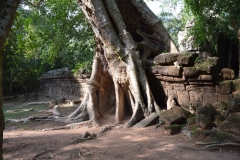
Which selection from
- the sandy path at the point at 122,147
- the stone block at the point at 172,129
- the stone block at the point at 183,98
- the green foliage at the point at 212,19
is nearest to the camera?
the sandy path at the point at 122,147

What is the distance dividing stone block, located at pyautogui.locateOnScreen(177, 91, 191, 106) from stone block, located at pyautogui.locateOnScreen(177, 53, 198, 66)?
685 millimetres

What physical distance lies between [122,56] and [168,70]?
1252 mm

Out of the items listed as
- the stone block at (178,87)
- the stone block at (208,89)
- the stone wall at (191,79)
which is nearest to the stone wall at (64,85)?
the stone wall at (191,79)

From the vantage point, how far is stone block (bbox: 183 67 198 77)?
4.49 metres

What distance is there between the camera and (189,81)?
475 cm

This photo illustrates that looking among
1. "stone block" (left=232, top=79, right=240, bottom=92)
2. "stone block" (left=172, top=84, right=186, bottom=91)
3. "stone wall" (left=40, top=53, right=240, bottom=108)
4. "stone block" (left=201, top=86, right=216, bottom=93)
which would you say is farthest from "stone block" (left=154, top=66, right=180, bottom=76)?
"stone block" (left=232, top=79, right=240, bottom=92)

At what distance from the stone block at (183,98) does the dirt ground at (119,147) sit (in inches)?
38.5

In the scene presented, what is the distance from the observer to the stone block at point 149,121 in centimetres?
471

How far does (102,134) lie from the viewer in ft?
14.8

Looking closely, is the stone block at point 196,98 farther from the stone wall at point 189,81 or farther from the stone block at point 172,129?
the stone block at point 172,129

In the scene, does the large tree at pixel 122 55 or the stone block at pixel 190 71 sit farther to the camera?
the large tree at pixel 122 55

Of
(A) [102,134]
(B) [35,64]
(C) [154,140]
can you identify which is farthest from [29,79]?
(C) [154,140]

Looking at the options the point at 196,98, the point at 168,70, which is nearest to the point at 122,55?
the point at 168,70

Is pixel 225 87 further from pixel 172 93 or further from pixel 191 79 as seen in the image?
pixel 172 93
